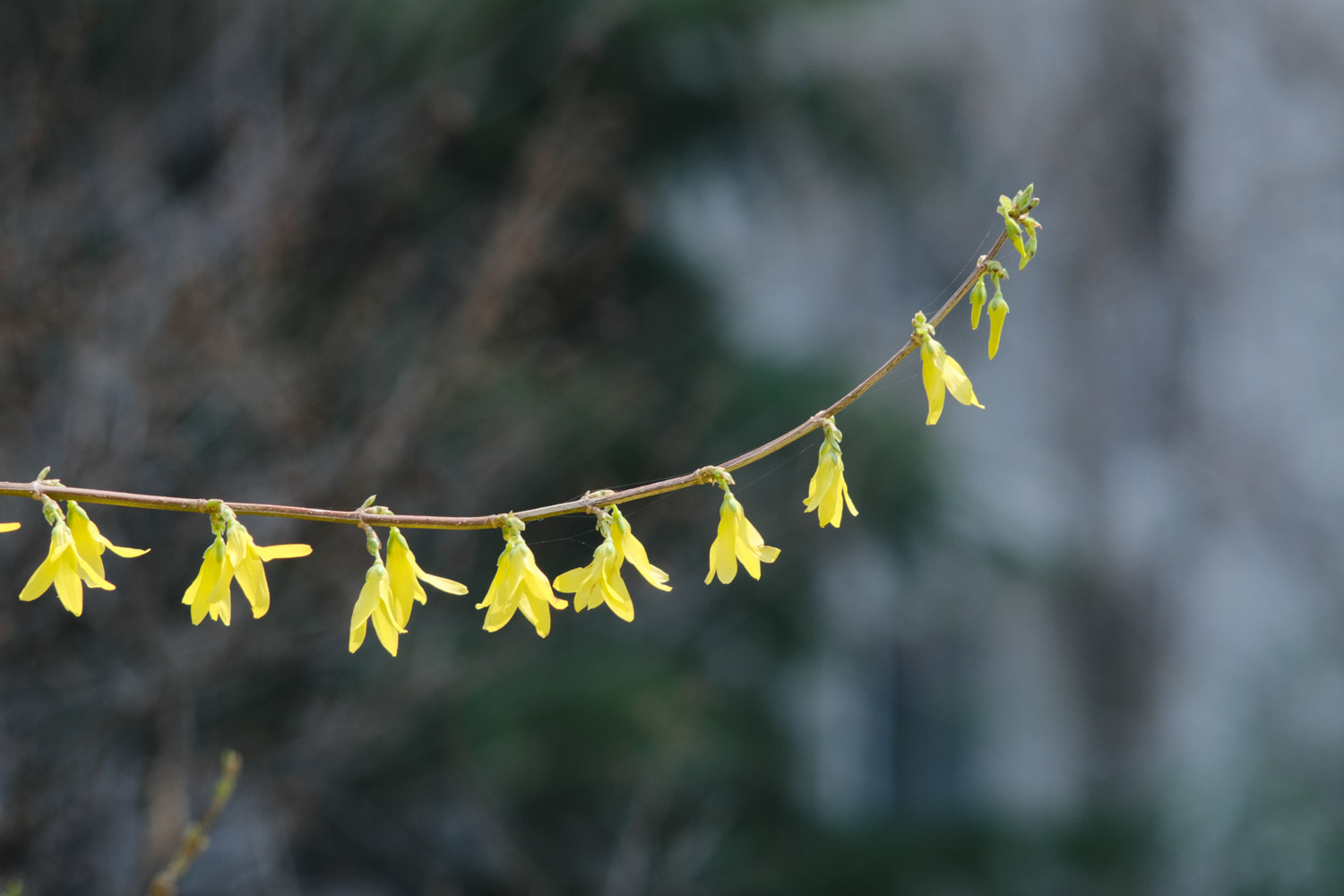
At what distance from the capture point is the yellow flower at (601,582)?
34.5 inches

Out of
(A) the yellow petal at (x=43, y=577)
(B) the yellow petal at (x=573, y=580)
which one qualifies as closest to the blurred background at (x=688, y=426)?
(B) the yellow petal at (x=573, y=580)

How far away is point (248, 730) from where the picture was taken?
3.00 m

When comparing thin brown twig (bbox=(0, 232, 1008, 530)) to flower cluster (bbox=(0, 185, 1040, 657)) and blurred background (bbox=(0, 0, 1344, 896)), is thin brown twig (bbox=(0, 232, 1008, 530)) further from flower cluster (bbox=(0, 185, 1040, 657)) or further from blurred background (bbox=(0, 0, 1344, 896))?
blurred background (bbox=(0, 0, 1344, 896))

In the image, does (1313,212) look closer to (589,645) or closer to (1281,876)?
(1281,876)

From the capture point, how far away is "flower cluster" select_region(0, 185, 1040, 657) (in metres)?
0.82

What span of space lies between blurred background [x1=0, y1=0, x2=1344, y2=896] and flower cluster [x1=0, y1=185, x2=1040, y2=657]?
15.7 inches

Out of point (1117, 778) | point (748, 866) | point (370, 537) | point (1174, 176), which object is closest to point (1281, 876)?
point (1117, 778)

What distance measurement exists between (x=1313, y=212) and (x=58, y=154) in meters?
5.76

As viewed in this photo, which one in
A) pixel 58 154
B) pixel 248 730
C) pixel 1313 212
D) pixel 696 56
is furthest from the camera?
pixel 1313 212

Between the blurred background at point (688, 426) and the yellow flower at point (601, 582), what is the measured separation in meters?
0.37

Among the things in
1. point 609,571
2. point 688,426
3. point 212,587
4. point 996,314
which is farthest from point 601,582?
point 688,426

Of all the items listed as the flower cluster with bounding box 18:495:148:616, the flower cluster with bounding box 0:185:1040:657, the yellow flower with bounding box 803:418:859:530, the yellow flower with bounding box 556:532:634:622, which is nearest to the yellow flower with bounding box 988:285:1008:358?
the flower cluster with bounding box 0:185:1040:657

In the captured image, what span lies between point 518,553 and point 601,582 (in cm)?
8

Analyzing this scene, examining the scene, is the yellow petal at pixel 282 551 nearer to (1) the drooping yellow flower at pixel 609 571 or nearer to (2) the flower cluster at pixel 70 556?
(2) the flower cluster at pixel 70 556
